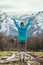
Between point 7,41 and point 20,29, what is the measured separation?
4612 millimetres

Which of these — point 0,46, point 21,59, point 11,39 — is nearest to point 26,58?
point 21,59

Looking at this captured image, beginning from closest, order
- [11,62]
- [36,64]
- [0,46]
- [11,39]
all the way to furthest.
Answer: [36,64] → [11,62] → [0,46] → [11,39]

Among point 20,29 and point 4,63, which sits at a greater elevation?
point 20,29

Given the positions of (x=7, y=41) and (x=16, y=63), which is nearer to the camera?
(x=16, y=63)

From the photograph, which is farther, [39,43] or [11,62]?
[39,43]

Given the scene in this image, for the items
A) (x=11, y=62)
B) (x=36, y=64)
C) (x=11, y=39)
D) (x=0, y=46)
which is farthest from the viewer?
(x=11, y=39)

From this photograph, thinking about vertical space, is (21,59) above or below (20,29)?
below

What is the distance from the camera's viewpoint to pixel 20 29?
8719 mm

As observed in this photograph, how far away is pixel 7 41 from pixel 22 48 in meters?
4.68

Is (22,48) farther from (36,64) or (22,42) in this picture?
(36,64)

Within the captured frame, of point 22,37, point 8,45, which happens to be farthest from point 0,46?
point 22,37

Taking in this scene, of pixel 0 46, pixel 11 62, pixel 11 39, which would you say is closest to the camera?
pixel 11 62

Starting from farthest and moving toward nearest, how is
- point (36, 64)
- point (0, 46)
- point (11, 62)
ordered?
point (0, 46)
point (11, 62)
point (36, 64)

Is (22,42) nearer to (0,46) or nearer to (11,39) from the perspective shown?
(0,46)
